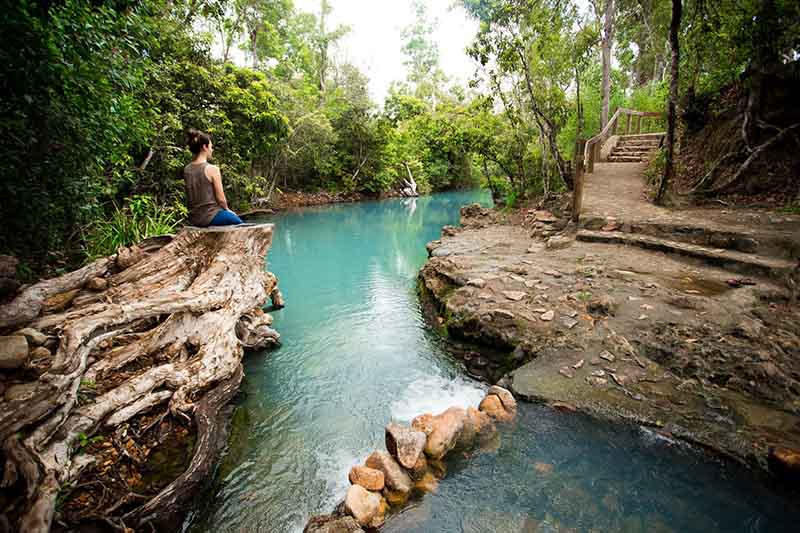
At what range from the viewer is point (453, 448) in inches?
126

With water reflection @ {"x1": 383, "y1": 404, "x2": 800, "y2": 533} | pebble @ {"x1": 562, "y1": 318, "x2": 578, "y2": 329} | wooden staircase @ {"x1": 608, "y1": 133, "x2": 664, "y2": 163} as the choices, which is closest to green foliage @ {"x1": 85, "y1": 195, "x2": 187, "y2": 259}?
water reflection @ {"x1": 383, "y1": 404, "x2": 800, "y2": 533}

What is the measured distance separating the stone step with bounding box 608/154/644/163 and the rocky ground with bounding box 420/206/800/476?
835 cm

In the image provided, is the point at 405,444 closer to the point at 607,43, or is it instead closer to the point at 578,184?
the point at 578,184

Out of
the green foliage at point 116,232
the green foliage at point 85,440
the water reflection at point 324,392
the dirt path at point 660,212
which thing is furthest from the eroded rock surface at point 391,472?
the dirt path at point 660,212

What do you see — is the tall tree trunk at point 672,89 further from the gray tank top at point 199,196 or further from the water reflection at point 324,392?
the gray tank top at point 199,196

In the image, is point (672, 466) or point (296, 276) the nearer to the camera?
point (672, 466)

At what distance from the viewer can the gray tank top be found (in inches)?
169

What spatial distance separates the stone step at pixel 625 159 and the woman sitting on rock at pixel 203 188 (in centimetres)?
1412


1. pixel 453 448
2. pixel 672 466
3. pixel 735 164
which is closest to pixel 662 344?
pixel 672 466

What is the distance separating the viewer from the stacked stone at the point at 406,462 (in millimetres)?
2531

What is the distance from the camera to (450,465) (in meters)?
3.05

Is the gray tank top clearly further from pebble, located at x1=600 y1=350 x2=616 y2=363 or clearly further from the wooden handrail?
the wooden handrail

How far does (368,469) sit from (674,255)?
6.39 meters

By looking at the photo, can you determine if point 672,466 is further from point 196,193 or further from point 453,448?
point 196,193
